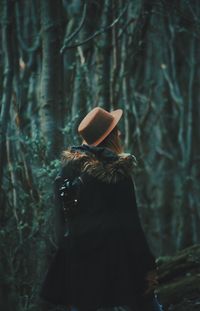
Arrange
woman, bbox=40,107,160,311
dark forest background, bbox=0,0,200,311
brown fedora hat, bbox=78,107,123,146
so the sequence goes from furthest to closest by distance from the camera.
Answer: dark forest background, bbox=0,0,200,311 < brown fedora hat, bbox=78,107,123,146 < woman, bbox=40,107,160,311

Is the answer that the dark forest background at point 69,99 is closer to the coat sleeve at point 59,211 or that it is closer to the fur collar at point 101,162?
the coat sleeve at point 59,211

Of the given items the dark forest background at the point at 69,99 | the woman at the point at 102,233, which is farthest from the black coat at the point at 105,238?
the dark forest background at the point at 69,99

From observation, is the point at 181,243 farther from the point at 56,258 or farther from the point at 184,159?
the point at 56,258

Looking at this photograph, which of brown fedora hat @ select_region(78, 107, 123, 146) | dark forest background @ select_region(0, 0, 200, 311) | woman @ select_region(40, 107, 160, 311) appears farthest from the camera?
dark forest background @ select_region(0, 0, 200, 311)

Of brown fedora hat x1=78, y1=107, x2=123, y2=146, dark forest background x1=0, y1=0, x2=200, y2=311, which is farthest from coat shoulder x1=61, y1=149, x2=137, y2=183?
dark forest background x1=0, y1=0, x2=200, y2=311

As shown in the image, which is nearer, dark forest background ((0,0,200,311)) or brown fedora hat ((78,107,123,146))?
brown fedora hat ((78,107,123,146))

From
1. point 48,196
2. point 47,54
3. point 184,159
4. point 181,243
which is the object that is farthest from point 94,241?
point 184,159

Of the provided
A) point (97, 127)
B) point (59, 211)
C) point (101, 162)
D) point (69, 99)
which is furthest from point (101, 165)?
point (69, 99)

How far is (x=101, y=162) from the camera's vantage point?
5.85m

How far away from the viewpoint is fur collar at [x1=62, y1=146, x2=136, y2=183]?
19.0 ft

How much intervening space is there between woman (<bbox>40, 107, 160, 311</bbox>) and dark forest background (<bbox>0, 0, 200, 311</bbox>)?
150cm

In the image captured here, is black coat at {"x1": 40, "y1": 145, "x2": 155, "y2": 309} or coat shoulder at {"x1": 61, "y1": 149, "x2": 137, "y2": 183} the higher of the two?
coat shoulder at {"x1": 61, "y1": 149, "x2": 137, "y2": 183}

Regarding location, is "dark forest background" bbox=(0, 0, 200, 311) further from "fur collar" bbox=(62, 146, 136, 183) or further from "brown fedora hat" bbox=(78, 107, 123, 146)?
"brown fedora hat" bbox=(78, 107, 123, 146)

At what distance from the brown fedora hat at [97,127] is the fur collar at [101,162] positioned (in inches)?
3.5
